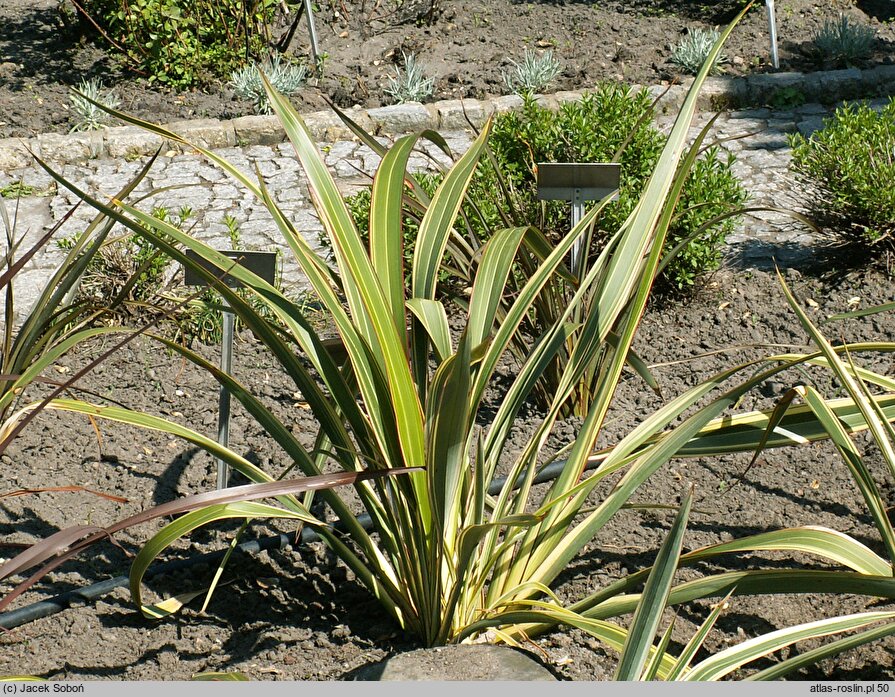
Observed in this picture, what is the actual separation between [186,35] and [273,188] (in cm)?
199

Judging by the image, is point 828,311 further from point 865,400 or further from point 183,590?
point 183,590

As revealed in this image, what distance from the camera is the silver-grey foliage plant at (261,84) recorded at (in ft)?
19.6

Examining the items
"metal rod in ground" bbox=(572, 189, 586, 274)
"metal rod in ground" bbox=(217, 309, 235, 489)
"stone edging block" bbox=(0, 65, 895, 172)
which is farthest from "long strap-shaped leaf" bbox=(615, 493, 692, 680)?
"stone edging block" bbox=(0, 65, 895, 172)

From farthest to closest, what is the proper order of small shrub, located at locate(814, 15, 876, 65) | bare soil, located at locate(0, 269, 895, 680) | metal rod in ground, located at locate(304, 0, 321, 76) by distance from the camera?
small shrub, located at locate(814, 15, 876, 65), metal rod in ground, located at locate(304, 0, 321, 76), bare soil, located at locate(0, 269, 895, 680)

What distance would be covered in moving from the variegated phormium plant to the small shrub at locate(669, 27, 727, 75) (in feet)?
15.3

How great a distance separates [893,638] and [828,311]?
1.67 metres

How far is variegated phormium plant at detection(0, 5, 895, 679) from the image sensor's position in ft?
5.72

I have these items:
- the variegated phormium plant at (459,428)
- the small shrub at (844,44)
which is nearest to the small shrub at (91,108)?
the variegated phormium plant at (459,428)

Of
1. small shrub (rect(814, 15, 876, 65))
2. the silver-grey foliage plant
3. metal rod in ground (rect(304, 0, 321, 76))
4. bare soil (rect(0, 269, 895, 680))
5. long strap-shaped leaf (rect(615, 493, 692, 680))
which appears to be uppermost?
metal rod in ground (rect(304, 0, 321, 76))

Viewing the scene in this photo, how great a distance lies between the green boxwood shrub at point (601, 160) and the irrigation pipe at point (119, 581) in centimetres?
119

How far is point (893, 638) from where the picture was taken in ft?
6.93

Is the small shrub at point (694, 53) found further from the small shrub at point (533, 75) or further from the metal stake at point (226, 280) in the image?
the metal stake at point (226, 280)

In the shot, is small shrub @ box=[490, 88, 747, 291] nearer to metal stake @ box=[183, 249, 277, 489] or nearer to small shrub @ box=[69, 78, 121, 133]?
metal stake @ box=[183, 249, 277, 489]

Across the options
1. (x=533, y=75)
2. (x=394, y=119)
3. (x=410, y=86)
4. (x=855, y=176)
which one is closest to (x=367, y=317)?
(x=855, y=176)
